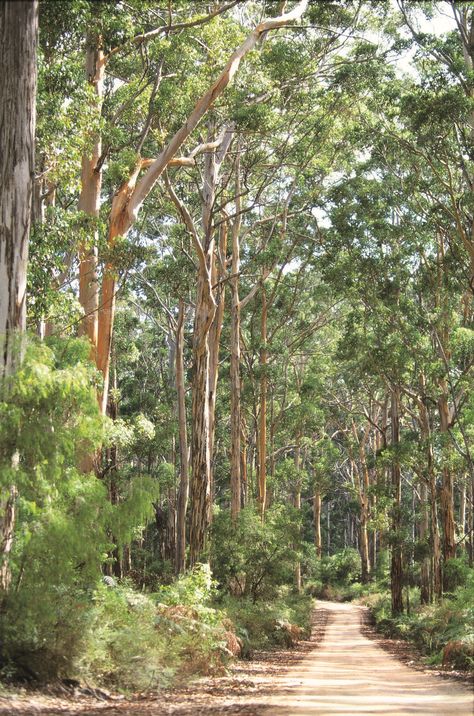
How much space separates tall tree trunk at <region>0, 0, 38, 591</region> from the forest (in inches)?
0.8

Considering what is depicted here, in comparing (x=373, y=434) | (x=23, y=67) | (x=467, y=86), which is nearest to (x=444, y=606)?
(x=467, y=86)

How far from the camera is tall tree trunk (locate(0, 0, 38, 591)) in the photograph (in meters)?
7.71

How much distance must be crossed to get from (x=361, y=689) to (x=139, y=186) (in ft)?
28.6

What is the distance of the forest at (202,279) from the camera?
7695 mm

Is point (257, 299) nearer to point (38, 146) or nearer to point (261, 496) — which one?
point (261, 496)

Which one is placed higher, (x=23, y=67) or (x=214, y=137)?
(x=214, y=137)

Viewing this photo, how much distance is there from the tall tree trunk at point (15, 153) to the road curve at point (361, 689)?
3249mm

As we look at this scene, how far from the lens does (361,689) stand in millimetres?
9562

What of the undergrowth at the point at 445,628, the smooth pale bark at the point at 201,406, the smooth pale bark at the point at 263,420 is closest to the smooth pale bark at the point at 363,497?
the smooth pale bark at the point at 263,420

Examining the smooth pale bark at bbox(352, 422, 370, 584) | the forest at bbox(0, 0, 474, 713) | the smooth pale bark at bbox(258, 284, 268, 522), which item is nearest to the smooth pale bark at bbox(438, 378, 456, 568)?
the forest at bbox(0, 0, 474, 713)

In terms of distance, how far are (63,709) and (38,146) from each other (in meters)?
8.66

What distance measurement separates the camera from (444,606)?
18125 millimetres

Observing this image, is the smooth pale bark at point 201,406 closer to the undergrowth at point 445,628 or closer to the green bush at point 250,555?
the green bush at point 250,555

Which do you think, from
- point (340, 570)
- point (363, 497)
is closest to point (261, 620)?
point (363, 497)
